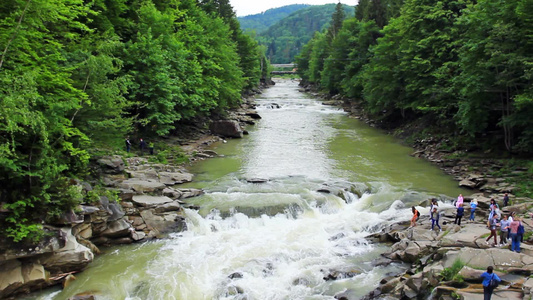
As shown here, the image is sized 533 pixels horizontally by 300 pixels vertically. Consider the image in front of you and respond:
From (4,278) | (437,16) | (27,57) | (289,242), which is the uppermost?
(437,16)

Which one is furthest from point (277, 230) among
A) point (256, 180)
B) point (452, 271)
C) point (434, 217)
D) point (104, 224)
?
point (452, 271)

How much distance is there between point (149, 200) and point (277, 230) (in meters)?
6.87

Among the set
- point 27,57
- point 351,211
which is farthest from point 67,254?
point 351,211

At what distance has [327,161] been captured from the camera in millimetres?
31125

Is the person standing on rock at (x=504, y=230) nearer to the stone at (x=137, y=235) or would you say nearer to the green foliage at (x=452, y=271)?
the green foliage at (x=452, y=271)

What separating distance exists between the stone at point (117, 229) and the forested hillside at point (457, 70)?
22.9m

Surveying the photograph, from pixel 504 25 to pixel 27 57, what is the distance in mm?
26872

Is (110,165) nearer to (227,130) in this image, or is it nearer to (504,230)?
(227,130)

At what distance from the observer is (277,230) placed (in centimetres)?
1909

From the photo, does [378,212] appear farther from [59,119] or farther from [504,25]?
[59,119]

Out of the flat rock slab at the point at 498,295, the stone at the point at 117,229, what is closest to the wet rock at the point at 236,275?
the stone at the point at 117,229

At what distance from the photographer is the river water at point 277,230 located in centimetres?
1433

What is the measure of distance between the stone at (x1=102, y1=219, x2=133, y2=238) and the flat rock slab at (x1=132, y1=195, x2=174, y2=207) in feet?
5.70

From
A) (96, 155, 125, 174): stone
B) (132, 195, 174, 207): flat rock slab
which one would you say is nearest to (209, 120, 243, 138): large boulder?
(96, 155, 125, 174): stone
